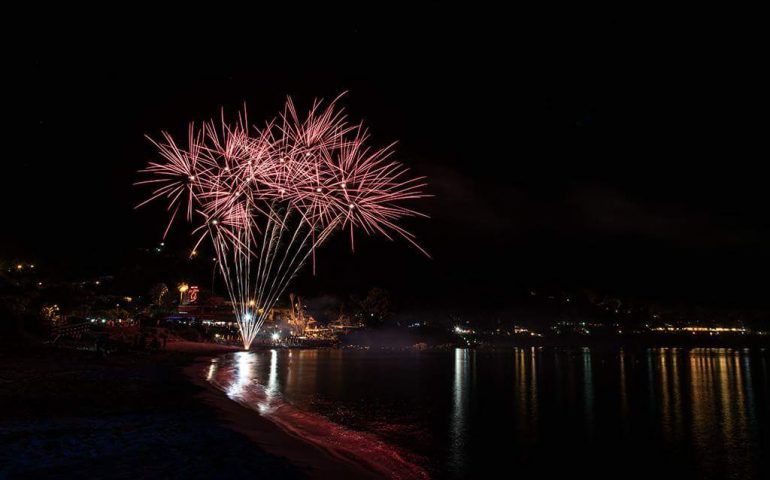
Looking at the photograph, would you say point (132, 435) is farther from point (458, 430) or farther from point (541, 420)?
point (541, 420)

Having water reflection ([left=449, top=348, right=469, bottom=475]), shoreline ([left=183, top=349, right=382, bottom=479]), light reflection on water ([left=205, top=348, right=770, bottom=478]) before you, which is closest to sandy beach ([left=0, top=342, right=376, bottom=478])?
shoreline ([left=183, top=349, right=382, bottom=479])

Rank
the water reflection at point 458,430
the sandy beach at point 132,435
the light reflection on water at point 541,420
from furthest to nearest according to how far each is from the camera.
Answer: the light reflection on water at point 541,420 < the water reflection at point 458,430 < the sandy beach at point 132,435

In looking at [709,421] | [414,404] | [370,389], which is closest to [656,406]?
[709,421]

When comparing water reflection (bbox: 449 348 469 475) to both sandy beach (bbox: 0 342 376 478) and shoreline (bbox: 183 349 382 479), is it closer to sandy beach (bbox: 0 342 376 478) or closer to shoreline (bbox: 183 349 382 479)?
shoreline (bbox: 183 349 382 479)

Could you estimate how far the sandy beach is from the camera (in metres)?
7.70

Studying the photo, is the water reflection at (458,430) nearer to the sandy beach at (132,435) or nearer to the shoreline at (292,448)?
the shoreline at (292,448)

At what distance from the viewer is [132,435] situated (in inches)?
387

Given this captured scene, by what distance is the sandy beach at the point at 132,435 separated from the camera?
7.70 m

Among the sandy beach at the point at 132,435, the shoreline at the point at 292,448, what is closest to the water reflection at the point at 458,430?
the shoreline at the point at 292,448

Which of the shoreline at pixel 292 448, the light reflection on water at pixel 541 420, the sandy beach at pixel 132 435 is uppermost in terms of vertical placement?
the sandy beach at pixel 132 435

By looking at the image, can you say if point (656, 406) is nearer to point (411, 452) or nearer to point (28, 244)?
point (411, 452)

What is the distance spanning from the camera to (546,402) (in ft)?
89.6

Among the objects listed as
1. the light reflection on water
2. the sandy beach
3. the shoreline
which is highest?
the sandy beach

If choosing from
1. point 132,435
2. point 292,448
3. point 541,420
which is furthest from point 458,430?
point 132,435
